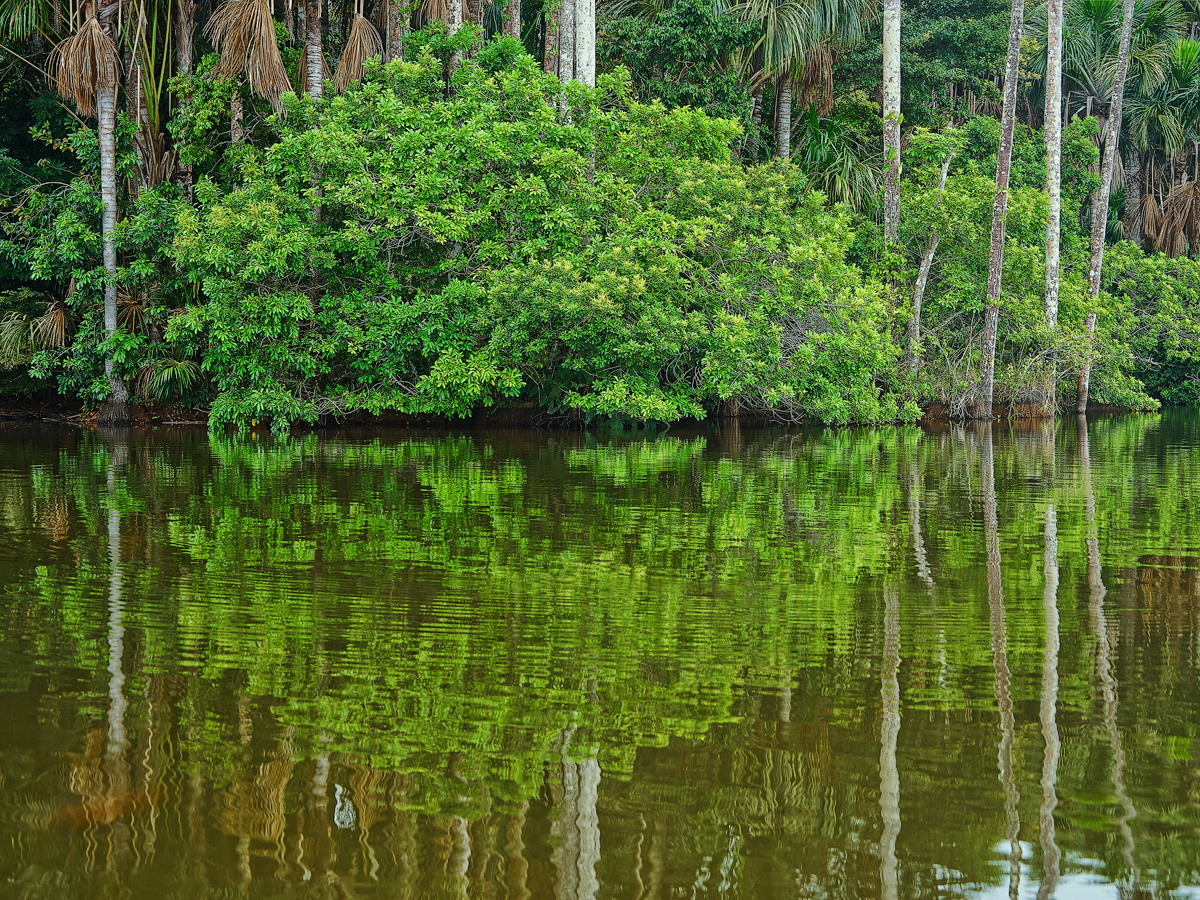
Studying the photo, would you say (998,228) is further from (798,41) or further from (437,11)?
(437,11)

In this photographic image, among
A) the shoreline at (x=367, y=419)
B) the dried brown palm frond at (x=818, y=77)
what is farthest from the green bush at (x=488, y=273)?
the dried brown palm frond at (x=818, y=77)

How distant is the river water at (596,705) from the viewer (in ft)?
9.20

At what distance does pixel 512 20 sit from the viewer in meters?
23.6

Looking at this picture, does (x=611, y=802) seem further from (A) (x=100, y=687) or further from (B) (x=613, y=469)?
(B) (x=613, y=469)

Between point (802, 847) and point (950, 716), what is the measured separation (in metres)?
1.16

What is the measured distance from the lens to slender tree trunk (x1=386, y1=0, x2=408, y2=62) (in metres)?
22.3

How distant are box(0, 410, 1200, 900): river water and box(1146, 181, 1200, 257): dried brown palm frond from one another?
3140 centimetres

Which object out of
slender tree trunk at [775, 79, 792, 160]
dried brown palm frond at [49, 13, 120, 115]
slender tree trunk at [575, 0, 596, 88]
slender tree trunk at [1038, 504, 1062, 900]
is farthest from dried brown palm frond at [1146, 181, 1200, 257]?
slender tree trunk at [1038, 504, 1062, 900]

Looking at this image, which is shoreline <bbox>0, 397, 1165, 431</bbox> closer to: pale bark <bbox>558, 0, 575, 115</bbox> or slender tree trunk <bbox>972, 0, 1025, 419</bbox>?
slender tree trunk <bbox>972, 0, 1025, 419</bbox>

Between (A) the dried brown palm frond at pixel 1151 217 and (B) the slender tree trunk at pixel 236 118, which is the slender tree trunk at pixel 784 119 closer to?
(B) the slender tree trunk at pixel 236 118

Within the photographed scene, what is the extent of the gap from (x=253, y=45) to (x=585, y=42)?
5797mm

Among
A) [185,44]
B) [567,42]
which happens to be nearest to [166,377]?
[185,44]

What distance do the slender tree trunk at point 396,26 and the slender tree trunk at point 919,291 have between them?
456 inches

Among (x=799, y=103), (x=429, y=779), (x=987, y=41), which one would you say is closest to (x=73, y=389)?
(x=799, y=103)
